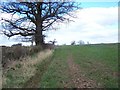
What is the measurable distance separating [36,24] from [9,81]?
913 inches

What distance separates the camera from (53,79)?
12.1 metres

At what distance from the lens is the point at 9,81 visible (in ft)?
37.1

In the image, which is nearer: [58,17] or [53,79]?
[53,79]

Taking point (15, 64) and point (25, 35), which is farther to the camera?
point (25, 35)

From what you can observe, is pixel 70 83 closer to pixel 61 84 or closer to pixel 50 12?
pixel 61 84

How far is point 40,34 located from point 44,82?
2339 cm

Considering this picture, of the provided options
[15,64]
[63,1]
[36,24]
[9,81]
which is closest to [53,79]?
[9,81]

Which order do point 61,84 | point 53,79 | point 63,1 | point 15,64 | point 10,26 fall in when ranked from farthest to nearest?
1. point 10,26
2. point 63,1
3. point 15,64
4. point 53,79
5. point 61,84

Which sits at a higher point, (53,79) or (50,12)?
(50,12)

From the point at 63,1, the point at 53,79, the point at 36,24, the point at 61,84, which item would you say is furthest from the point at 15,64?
the point at 36,24

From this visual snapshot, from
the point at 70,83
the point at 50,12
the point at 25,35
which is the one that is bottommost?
the point at 70,83

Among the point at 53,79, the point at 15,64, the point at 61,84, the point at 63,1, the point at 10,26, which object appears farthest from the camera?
the point at 10,26

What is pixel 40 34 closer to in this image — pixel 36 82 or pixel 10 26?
pixel 10 26

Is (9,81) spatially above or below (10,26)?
below
